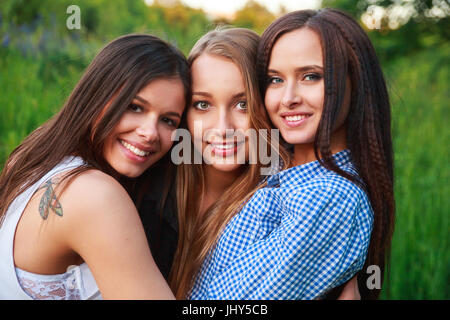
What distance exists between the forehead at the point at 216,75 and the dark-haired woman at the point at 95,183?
2.4 inches

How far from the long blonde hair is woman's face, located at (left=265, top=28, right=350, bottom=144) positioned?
16 cm

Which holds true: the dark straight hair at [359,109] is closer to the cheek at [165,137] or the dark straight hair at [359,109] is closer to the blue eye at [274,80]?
the blue eye at [274,80]

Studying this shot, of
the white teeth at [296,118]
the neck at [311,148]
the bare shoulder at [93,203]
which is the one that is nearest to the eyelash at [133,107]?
the bare shoulder at [93,203]

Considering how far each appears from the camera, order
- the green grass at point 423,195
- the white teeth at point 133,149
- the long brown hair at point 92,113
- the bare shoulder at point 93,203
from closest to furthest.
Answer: the bare shoulder at point 93,203 → the long brown hair at point 92,113 → the white teeth at point 133,149 → the green grass at point 423,195

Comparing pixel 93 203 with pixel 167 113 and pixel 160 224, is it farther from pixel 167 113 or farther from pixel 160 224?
pixel 160 224

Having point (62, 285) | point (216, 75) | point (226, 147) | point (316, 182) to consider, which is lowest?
point (62, 285)

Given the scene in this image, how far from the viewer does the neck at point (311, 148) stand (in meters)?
1.86

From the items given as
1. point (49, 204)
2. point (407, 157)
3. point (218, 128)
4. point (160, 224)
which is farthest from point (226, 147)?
point (407, 157)

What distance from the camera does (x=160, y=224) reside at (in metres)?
2.18

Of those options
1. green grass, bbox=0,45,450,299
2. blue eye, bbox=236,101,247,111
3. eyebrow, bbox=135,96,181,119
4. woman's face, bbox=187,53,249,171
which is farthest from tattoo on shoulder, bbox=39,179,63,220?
green grass, bbox=0,45,450,299

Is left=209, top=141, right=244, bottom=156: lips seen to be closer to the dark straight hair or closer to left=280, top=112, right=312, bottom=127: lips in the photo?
left=280, top=112, right=312, bottom=127: lips

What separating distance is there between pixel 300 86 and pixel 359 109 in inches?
10.7

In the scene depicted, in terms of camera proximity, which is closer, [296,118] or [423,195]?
[296,118]
